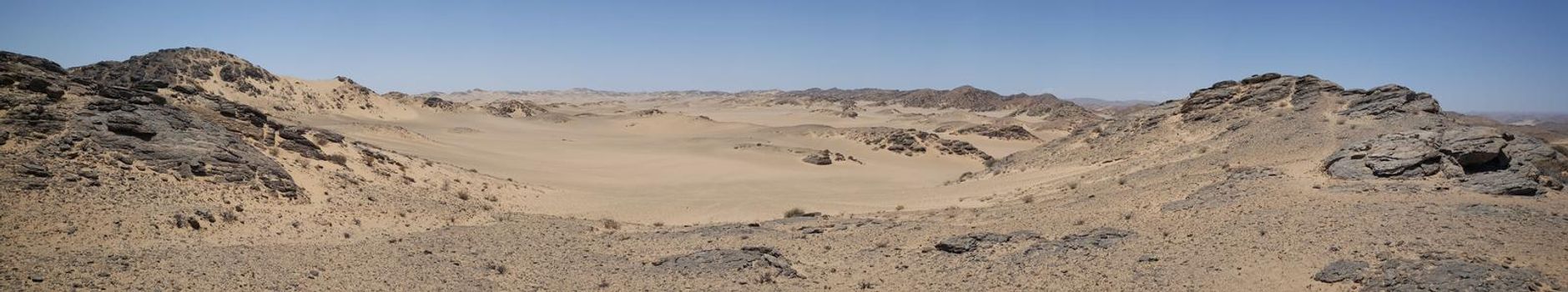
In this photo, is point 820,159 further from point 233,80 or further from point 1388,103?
point 233,80

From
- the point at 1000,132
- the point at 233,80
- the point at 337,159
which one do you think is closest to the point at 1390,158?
the point at 337,159

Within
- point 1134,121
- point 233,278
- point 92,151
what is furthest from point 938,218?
point 1134,121

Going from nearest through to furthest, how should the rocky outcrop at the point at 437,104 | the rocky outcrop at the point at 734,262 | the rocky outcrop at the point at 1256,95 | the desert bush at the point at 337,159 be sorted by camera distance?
the rocky outcrop at the point at 734,262, the desert bush at the point at 337,159, the rocky outcrop at the point at 1256,95, the rocky outcrop at the point at 437,104

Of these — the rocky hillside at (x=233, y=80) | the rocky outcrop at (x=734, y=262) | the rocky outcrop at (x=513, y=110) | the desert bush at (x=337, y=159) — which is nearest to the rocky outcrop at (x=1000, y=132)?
the rocky outcrop at (x=513, y=110)

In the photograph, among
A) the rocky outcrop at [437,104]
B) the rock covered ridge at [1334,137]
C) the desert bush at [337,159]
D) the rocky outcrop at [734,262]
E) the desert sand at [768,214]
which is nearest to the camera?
the desert sand at [768,214]

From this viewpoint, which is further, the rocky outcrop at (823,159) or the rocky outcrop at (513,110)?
the rocky outcrop at (513,110)

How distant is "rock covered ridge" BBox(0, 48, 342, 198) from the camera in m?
12.9

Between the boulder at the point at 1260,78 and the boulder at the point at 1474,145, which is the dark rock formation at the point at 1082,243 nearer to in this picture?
the boulder at the point at 1474,145

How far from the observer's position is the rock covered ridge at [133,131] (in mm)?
12859

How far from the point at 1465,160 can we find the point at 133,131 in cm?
2391

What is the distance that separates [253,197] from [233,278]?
482 centimetres

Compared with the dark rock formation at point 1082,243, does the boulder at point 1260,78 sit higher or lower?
higher

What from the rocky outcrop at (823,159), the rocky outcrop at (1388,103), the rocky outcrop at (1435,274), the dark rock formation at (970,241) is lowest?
the rocky outcrop at (823,159)

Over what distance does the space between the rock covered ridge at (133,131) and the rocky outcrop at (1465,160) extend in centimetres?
1987
